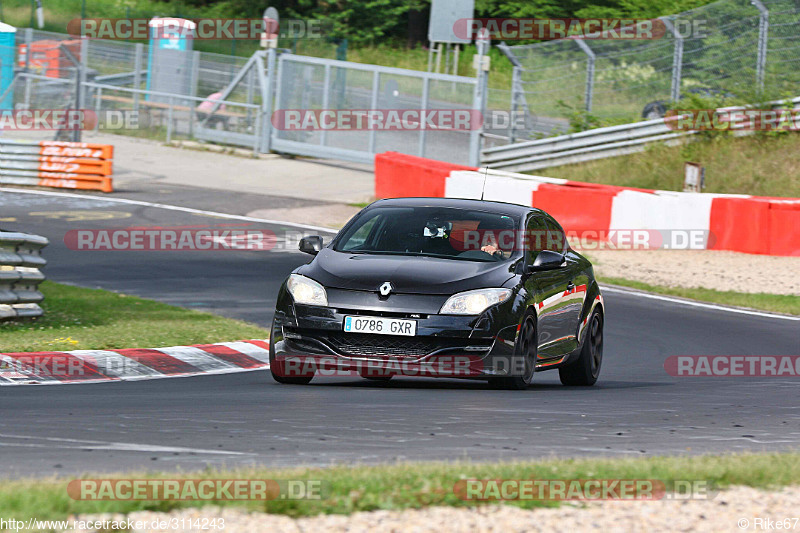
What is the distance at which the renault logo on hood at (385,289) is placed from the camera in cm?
880

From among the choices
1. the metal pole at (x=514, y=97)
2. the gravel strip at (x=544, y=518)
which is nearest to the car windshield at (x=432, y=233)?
the gravel strip at (x=544, y=518)

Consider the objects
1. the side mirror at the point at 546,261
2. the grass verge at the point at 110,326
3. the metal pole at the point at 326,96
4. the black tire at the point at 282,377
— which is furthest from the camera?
the metal pole at the point at 326,96

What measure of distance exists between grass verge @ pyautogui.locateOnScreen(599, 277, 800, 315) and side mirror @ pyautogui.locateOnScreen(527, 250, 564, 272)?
24.6 ft

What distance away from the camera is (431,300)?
882cm

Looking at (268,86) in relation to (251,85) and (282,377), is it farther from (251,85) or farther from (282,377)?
(282,377)

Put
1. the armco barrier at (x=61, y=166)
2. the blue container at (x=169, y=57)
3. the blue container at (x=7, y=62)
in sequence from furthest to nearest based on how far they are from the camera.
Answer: the blue container at (x=7, y=62)
the blue container at (x=169, y=57)
the armco barrier at (x=61, y=166)

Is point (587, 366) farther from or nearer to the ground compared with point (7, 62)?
nearer to the ground

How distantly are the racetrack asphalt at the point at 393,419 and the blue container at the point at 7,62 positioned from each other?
24.7m

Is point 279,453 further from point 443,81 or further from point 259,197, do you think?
point 443,81

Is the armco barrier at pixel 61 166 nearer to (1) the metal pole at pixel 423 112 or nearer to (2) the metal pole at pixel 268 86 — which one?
(2) the metal pole at pixel 268 86

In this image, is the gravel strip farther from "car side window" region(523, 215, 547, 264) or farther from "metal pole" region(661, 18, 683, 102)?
"metal pole" region(661, 18, 683, 102)

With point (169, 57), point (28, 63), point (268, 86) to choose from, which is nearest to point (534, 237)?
point (268, 86)

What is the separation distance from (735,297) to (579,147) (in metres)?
11.7

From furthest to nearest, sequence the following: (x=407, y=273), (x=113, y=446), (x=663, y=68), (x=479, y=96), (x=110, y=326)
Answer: (x=479, y=96), (x=663, y=68), (x=110, y=326), (x=407, y=273), (x=113, y=446)
